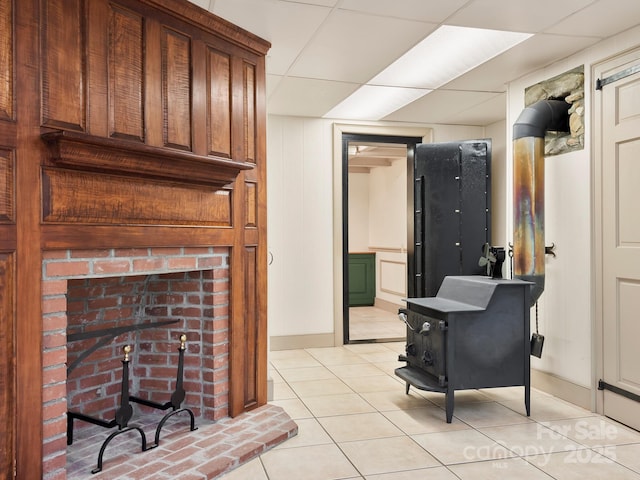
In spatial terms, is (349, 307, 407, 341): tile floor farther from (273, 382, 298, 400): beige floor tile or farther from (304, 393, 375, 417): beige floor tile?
(304, 393, 375, 417): beige floor tile

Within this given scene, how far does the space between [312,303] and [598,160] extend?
3.05 meters

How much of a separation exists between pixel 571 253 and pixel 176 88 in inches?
111

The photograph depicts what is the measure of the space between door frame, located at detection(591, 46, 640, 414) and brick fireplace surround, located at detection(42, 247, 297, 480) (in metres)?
2.01

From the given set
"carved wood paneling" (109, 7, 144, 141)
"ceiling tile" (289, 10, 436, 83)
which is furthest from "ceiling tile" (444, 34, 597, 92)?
"carved wood paneling" (109, 7, 144, 141)

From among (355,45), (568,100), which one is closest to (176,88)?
(355,45)

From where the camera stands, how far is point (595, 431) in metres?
3.05

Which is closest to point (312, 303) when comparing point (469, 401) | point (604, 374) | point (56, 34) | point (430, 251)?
point (430, 251)

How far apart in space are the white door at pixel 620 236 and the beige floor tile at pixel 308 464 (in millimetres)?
1809

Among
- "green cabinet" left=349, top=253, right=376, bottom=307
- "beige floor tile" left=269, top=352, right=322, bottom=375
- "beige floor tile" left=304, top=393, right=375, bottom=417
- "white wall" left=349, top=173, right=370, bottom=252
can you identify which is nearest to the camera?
"beige floor tile" left=304, top=393, right=375, bottom=417

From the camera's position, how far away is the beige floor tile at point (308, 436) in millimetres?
2890

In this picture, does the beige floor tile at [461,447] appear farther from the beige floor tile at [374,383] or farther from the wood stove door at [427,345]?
the beige floor tile at [374,383]

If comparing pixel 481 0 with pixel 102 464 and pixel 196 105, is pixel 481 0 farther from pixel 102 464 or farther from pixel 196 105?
pixel 102 464

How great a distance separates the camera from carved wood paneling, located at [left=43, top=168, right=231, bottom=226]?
7.09 feet

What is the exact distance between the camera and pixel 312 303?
17.7 ft
